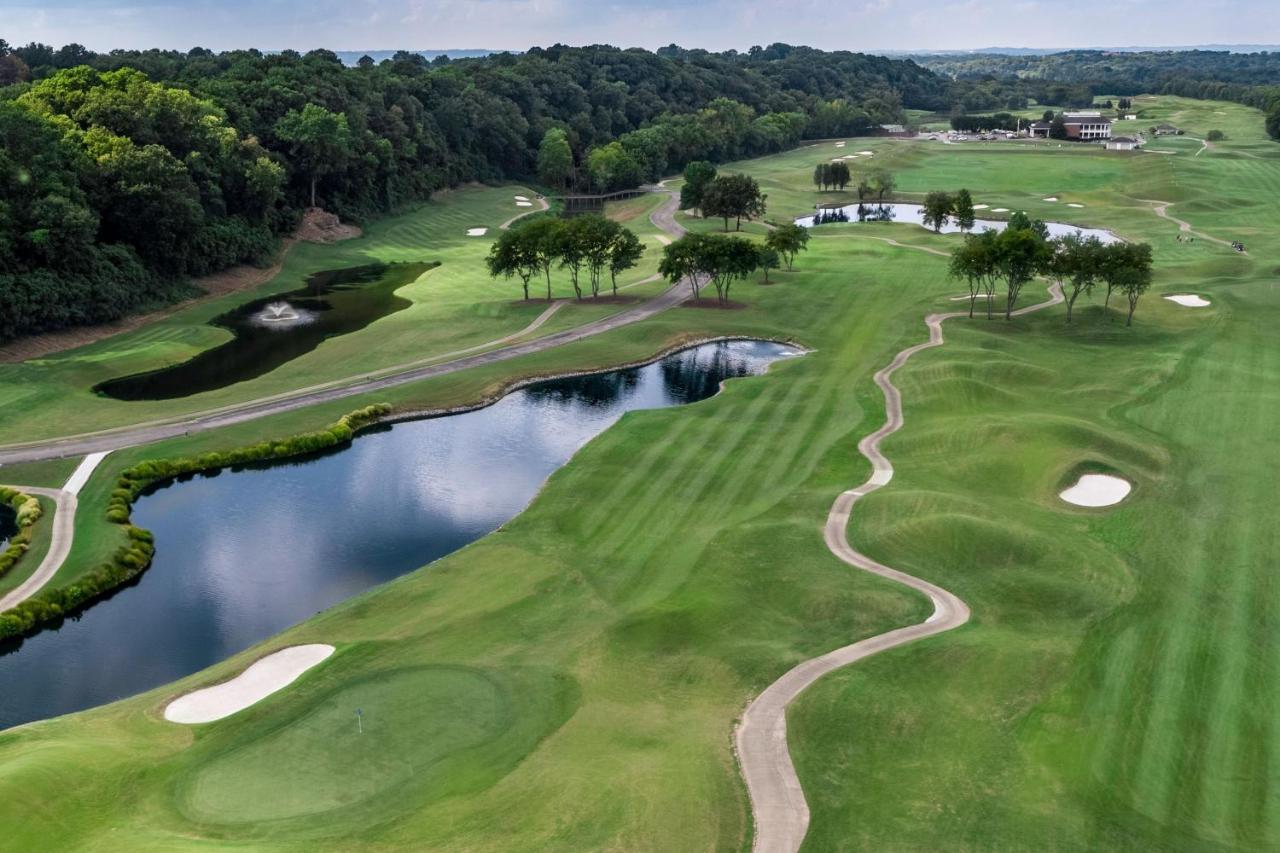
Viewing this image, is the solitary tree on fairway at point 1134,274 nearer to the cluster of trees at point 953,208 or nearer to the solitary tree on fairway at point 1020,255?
the solitary tree on fairway at point 1020,255

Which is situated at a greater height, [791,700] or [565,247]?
[565,247]

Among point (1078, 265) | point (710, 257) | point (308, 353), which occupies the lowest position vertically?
point (308, 353)

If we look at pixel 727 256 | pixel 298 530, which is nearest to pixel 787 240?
pixel 727 256

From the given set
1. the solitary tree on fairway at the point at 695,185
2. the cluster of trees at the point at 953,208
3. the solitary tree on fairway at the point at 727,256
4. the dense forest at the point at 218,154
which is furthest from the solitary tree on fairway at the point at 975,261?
the dense forest at the point at 218,154

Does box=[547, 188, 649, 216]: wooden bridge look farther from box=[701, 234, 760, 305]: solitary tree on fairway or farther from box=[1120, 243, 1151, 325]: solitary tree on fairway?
box=[1120, 243, 1151, 325]: solitary tree on fairway

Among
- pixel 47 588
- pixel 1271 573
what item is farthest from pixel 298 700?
pixel 1271 573

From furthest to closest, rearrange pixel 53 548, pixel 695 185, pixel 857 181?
pixel 857 181, pixel 695 185, pixel 53 548

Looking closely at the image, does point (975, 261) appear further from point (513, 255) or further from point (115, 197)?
point (115, 197)
